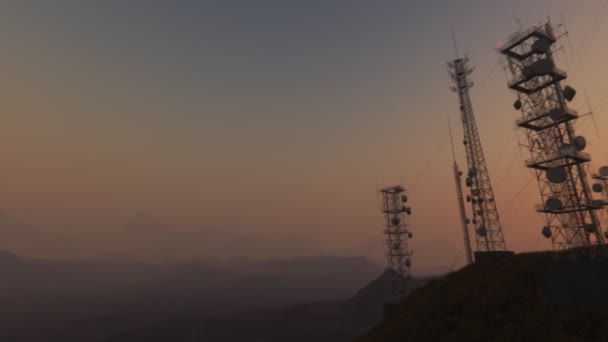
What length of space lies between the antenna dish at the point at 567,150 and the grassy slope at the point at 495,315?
41.5 ft

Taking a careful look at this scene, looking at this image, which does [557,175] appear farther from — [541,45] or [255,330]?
[255,330]

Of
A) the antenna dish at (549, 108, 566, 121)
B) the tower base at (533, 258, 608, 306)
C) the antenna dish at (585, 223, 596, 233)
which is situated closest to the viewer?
the tower base at (533, 258, 608, 306)

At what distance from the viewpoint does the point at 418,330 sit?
30.9 metres

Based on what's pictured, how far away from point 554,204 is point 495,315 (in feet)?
40.7

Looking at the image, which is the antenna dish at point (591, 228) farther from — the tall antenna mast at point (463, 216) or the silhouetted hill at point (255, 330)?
the silhouetted hill at point (255, 330)

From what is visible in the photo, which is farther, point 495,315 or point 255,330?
point 255,330

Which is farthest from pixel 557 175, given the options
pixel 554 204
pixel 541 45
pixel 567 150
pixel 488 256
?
pixel 488 256

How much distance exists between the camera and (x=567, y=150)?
31922mm

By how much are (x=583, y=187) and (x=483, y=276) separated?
13.9 m

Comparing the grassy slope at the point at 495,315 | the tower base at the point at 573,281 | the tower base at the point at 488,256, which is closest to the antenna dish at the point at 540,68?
the tower base at the point at 573,281

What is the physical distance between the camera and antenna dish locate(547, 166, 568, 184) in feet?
104

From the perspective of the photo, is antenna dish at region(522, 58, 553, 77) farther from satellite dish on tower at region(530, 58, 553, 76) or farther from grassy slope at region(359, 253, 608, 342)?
grassy slope at region(359, 253, 608, 342)

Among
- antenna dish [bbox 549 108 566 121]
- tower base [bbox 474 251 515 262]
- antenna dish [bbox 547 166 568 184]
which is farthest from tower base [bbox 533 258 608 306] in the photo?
tower base [bbox 474 251 515 262]

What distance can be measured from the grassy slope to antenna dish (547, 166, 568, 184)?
10.0 metres
